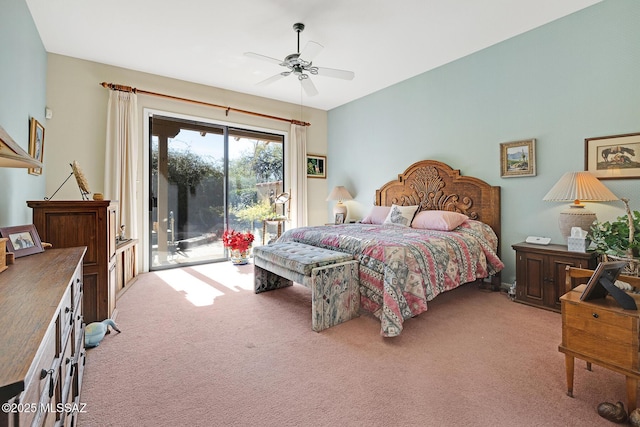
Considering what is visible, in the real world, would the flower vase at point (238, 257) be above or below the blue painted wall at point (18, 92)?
below

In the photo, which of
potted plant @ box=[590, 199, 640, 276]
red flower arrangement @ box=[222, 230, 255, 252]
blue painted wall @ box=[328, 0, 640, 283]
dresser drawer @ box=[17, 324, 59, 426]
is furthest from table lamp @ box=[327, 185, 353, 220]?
dresser drawer @ box=[17, 324, 59, 426]

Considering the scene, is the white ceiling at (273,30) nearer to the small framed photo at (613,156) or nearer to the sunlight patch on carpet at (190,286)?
the small framed photo at (613,156)

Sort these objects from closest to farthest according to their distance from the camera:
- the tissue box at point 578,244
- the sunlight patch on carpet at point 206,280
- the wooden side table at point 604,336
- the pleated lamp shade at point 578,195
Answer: the wooden side table at point 604,336
the pleated lamp shade at point 578,195
the tissue box at point 578,244
the sunlight patch on carpet at point 206,280

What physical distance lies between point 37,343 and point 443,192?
4250 millimetres

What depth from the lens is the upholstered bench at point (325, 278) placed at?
2.45 metres

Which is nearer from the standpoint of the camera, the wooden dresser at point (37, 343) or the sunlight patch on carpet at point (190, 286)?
the wooden dresser at point (37, 343)

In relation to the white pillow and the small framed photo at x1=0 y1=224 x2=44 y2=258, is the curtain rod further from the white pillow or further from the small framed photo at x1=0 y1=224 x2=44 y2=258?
the small framed photo at x1=0 y1=224 x2=44 y2=258

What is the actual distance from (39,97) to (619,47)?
234 inches

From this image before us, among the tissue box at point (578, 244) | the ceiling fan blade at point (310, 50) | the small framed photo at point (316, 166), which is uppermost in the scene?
the ceiling fan blade at point (310, 50)

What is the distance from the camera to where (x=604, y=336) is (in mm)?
1486

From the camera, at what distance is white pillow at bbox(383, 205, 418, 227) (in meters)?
4.03

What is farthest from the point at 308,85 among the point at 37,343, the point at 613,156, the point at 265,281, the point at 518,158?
the point at 37,343

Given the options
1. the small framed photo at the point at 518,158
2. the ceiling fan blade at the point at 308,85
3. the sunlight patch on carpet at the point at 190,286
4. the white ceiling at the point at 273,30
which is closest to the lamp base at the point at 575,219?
the small framed photo at the point at 518,158

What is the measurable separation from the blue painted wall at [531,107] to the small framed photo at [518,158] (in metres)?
0.07
